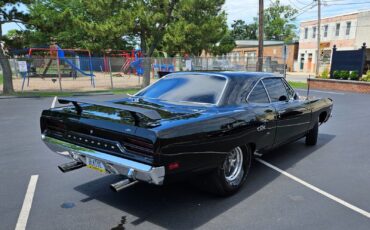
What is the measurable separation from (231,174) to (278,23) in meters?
80.3

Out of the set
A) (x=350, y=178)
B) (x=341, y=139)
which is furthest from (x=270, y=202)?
(x=341, y=139)

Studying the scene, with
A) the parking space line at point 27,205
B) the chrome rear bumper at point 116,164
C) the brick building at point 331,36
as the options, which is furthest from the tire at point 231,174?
the brick building at point 331,36

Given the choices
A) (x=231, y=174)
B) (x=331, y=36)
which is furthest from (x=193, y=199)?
(x=331, y=36)

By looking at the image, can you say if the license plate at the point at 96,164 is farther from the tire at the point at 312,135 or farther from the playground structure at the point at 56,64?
the playground structure at the point at 56,64

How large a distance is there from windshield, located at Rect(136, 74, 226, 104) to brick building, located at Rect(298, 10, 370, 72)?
127 ft

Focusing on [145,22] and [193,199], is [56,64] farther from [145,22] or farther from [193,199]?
[193,199]

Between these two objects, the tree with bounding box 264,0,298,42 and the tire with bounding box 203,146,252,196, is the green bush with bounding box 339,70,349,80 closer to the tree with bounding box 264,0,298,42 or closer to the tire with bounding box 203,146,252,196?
the tire with bounding box 203,146,252,196

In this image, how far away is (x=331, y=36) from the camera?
4200cm

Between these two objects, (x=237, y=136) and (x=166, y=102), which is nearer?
(x=237, y=136)

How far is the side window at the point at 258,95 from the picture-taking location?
175 inches

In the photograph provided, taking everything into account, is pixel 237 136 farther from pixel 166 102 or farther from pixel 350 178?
pixel 350 178

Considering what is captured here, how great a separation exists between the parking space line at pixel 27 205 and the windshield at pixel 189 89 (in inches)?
77.8

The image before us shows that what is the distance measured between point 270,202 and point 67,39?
143 ft

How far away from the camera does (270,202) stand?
151 inches
